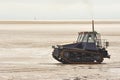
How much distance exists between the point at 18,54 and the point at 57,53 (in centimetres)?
585

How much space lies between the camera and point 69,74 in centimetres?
2022

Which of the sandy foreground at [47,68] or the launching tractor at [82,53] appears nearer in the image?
the sandy foreground at [47,68]

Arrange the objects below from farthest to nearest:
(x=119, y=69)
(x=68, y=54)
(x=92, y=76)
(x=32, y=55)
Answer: (x=32, y=55), (x=68, y=54), (x=119, y=69), (x=92, y=76)

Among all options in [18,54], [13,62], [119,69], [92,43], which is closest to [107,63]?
[92,43]

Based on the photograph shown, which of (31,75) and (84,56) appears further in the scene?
(84,56)

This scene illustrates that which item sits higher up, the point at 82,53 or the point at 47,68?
the point at 82,53

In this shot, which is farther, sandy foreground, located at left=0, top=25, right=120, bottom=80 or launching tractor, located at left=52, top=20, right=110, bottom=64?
launching tractor, located at left=52, top=20, right=110, bottom=64

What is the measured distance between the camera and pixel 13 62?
25.2 meters

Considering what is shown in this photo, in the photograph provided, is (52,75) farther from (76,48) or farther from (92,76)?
(76,48)

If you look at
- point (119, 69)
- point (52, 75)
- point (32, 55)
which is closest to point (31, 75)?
point (52, 75)

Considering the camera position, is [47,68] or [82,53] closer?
[47,68]

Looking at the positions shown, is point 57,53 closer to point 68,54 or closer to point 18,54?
point 68,54

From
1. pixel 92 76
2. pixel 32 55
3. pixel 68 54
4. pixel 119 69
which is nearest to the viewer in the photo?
pixel 92 76

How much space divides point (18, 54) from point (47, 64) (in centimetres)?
564
